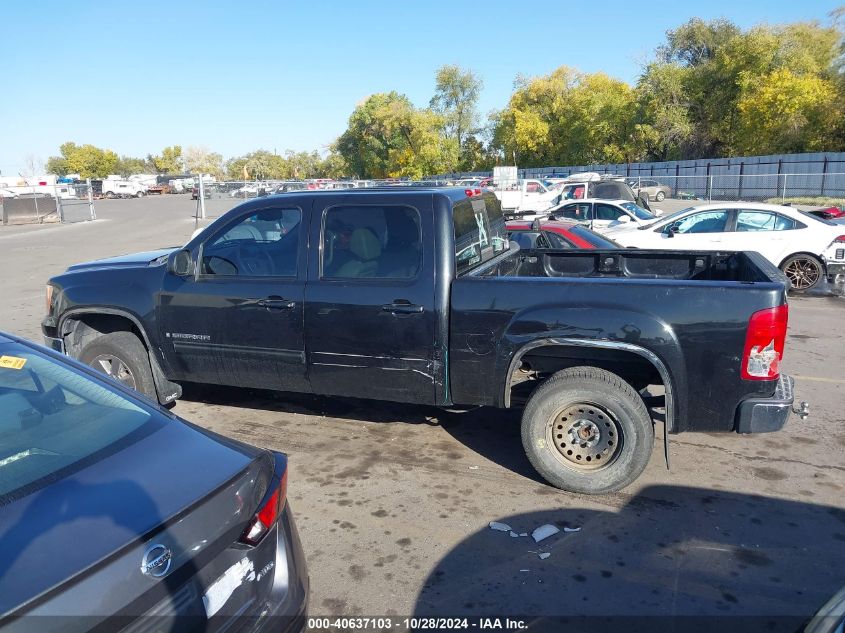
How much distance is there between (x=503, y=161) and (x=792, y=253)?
61504 mm

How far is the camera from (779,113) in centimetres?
4341

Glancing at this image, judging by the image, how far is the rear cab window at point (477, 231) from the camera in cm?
464

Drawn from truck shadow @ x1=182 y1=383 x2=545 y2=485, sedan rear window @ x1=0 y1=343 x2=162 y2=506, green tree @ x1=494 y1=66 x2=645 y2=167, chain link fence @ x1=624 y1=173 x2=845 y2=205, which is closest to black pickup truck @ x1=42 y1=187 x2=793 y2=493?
truck shadow @ x1=182 y1=383 x2=545 y2=485

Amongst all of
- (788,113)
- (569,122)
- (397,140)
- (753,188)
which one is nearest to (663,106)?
(788,113)

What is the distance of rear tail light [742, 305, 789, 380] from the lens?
12.3 ft

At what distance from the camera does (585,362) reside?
4484 mm

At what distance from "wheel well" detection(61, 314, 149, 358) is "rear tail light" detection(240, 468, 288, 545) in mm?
3623

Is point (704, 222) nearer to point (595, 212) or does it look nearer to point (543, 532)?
point (595, 212)

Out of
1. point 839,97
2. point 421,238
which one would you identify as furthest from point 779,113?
point 421,238

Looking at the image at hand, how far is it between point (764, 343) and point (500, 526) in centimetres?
188

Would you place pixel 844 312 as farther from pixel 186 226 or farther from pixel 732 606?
pixel 186 226

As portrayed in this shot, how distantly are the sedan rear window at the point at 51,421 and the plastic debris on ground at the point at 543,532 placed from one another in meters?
2.26

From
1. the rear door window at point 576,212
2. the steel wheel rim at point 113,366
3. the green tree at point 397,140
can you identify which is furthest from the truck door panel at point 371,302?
the green tree at point 397,140

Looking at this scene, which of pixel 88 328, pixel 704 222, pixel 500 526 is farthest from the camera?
pixel 704 222
